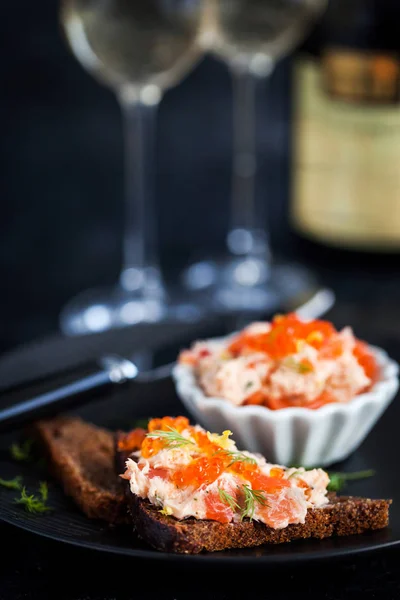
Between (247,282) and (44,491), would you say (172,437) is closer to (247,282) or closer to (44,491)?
(44,491)

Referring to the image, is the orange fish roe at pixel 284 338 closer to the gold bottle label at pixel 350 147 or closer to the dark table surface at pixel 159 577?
the dark table surface at pixel 159 577

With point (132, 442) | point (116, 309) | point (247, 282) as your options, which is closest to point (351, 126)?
point (247, 282)

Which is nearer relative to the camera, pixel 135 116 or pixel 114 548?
pixel 114 548

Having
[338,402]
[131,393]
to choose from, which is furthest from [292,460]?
[131,393]

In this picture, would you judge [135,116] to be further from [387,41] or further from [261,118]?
[261,118]

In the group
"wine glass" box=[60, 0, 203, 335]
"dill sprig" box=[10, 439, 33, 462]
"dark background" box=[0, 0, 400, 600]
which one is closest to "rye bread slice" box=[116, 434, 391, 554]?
"dill sprig" box=[10, 439, 33, 462]

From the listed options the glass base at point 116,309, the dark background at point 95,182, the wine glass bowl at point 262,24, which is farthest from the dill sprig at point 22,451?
the wine glass bowl at point 262,24

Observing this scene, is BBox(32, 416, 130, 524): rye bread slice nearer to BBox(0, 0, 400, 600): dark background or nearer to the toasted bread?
the toasted bread
